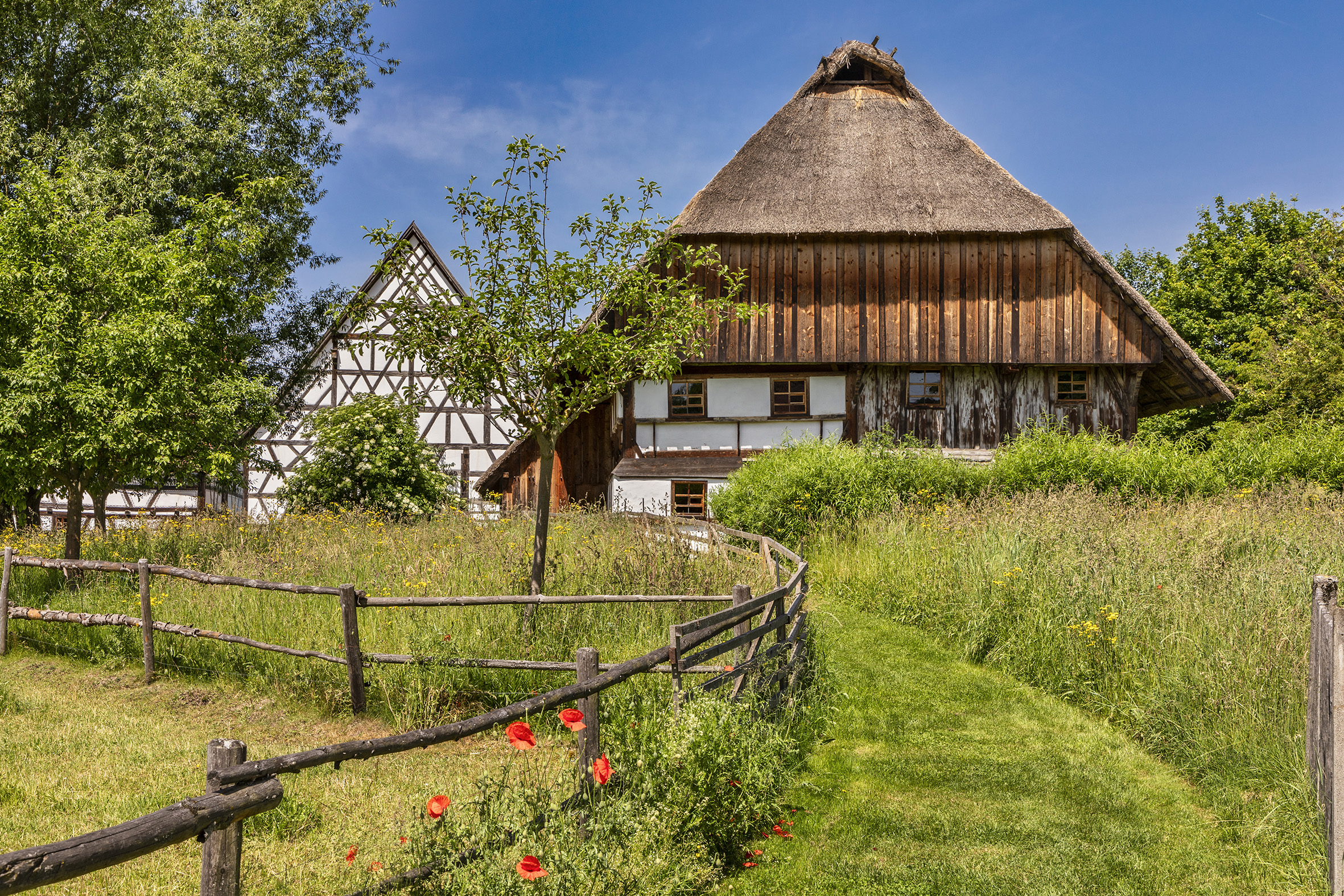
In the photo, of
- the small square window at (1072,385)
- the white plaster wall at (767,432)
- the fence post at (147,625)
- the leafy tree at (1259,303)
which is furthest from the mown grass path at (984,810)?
the leafy tree at (1259,303)

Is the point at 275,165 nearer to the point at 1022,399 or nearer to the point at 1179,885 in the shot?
the point at 1022,399

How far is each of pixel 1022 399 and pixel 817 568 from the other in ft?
26.3

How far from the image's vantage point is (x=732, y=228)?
15.7 m

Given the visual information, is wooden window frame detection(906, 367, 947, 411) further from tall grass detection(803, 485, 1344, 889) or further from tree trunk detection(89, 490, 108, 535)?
tree trunk detection(89, 490, 108, 535)

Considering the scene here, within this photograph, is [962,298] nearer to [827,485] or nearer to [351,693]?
[827,485]

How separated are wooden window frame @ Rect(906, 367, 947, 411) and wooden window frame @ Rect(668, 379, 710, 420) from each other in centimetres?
394

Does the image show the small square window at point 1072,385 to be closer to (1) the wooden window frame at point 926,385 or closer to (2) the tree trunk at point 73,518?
(1) the wooden window frame at point 926,385

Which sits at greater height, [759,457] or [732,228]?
[732,228]

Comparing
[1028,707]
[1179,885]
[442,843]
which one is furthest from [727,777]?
[1028,707]

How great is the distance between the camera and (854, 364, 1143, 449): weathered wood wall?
16.3 metres

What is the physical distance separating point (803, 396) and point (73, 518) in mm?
11921

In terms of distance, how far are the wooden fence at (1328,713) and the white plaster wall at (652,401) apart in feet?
42.2

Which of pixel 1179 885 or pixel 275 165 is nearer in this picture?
pixel 1179 885

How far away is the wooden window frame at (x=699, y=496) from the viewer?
51.9ft
